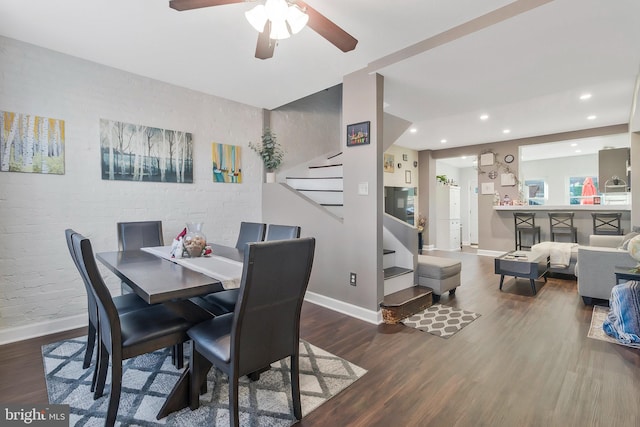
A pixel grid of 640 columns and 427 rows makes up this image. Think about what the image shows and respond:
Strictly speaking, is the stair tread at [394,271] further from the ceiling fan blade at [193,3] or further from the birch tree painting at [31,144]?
the birch tree painting at [31,144]

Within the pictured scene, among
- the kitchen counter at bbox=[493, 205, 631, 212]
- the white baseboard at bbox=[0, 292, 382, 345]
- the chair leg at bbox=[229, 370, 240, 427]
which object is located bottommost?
the white baseboard at bbox=[0, 292, 382, 345]

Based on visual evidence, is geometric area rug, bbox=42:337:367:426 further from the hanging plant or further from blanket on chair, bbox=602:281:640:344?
the hanging plant

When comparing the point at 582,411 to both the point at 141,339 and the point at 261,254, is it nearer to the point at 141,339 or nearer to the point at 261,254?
the point at 261,254

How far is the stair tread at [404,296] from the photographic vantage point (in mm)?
3074

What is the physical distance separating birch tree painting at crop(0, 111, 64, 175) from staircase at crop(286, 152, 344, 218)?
274cm

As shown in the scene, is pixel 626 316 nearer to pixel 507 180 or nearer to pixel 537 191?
pixel 507 180

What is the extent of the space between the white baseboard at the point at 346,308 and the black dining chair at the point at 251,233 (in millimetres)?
1125

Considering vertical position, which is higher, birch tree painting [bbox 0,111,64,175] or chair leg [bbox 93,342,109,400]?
birch tree painting [bbox 0,111,64,175]

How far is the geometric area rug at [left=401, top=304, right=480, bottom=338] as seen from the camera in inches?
113

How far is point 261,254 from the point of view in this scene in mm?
1365

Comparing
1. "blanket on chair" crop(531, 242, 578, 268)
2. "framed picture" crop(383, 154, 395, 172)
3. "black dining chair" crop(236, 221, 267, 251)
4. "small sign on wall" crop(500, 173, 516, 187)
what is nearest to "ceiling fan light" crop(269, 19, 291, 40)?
"black dining chair" crop(236, 221, 267, 251)

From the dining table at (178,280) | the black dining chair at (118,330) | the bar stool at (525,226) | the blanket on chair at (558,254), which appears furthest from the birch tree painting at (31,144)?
the bar stool at (525,226)

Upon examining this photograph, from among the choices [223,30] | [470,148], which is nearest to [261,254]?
[223,30]

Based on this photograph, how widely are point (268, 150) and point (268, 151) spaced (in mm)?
14
